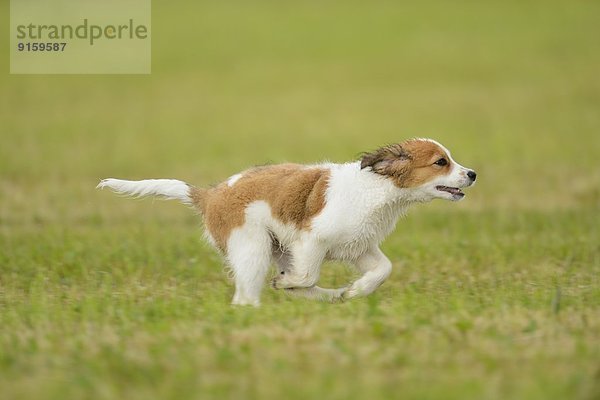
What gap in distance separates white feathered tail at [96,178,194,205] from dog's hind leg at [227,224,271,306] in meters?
0.90

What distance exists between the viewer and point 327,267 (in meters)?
11.9

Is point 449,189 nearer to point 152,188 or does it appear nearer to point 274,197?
point 274,197

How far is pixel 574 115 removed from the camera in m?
26.8

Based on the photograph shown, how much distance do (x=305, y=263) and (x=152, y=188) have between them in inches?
69.1

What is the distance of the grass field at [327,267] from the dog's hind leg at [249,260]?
0.27 meters

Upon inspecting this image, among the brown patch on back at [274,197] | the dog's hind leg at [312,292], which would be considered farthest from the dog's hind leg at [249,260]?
the dog's hind leg at [312,292]

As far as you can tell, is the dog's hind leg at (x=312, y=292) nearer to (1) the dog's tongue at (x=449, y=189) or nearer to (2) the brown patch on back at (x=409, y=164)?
(2) the brown patch on back at (x=409, y=164)

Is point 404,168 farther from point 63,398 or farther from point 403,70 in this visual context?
point 403,70

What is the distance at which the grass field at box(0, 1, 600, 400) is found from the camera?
6586 millimetres

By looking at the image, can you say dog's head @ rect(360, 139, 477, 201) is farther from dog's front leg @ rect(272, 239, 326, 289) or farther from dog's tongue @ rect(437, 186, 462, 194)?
dog's front leg @ rect(272, 239, 326, 289)

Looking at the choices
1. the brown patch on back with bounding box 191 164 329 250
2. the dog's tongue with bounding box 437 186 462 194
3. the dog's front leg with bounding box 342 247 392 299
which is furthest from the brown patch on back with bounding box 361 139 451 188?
the dog's front leg with bounding box 342 247 392 299

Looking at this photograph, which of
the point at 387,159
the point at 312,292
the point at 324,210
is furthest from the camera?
the point at 312,292

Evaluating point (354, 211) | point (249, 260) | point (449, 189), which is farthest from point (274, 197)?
point (449, 189)

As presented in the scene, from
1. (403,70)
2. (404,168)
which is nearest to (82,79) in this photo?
(403,70)
